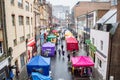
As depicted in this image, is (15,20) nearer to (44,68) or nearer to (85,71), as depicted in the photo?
(44,68)

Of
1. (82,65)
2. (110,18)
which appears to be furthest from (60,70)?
(110,18)

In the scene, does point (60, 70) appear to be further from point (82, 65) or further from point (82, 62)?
point (82, 65)

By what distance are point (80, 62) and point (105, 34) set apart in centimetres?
429

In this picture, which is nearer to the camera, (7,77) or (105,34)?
(7,77)

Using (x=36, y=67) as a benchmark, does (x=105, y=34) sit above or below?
above

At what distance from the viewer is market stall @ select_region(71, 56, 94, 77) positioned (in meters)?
18.7

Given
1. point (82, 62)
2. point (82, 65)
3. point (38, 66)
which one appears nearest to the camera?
point (38, 66)

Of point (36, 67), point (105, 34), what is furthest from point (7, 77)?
point (105, 34)

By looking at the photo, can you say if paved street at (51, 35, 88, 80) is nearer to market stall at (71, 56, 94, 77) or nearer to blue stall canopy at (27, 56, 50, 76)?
market stall at (71, 56, 94, 77)

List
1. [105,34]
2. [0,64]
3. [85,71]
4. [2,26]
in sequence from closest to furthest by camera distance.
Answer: [0,64] < [2,26] < [105,34] < [85,71]

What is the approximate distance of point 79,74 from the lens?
20.3 meters

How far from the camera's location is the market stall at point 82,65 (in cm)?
1867

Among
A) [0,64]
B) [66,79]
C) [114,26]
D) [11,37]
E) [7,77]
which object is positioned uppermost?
[114,26]

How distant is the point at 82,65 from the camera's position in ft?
61.1
